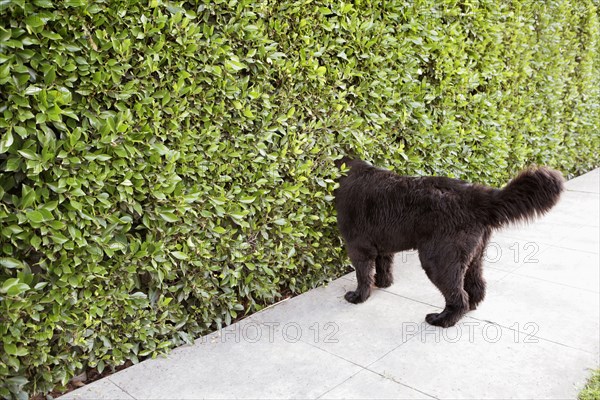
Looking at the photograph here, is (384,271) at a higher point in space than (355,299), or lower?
higher

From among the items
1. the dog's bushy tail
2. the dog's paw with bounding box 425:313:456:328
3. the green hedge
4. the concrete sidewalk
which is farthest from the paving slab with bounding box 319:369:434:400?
the dog's bushy tail

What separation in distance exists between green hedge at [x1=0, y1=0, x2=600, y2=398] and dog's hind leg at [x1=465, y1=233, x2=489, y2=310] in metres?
1.19

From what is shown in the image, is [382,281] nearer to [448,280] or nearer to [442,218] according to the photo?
[448,280]

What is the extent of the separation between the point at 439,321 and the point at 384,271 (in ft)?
2.56

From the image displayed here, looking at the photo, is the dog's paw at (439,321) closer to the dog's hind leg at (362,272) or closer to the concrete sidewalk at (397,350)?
the concrete sidewalk at (397,350)

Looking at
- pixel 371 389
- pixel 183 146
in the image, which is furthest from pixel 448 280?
pixel 183 146

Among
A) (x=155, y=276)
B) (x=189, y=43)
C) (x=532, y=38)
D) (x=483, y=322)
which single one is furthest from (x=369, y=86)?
(x=532, y=38)

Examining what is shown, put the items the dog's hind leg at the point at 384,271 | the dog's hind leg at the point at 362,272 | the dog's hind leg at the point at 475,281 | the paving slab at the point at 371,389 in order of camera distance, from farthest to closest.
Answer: the dog's hind leg at the point at 384,271 → the dog's hind leg at the point at 362,272 → the dog's hind leg at the point at 475,281 → the paving slab at the point at 371,389

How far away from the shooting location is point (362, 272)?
4090 mm

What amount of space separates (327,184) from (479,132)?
2.33 m

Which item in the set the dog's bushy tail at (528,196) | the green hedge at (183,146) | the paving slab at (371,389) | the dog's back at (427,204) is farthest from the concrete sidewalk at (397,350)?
the dog's bushy tail at (528,196)

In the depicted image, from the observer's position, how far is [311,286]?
4.48m

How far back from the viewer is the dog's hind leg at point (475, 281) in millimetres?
3853

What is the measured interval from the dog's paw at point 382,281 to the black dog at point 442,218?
37 centimetres
